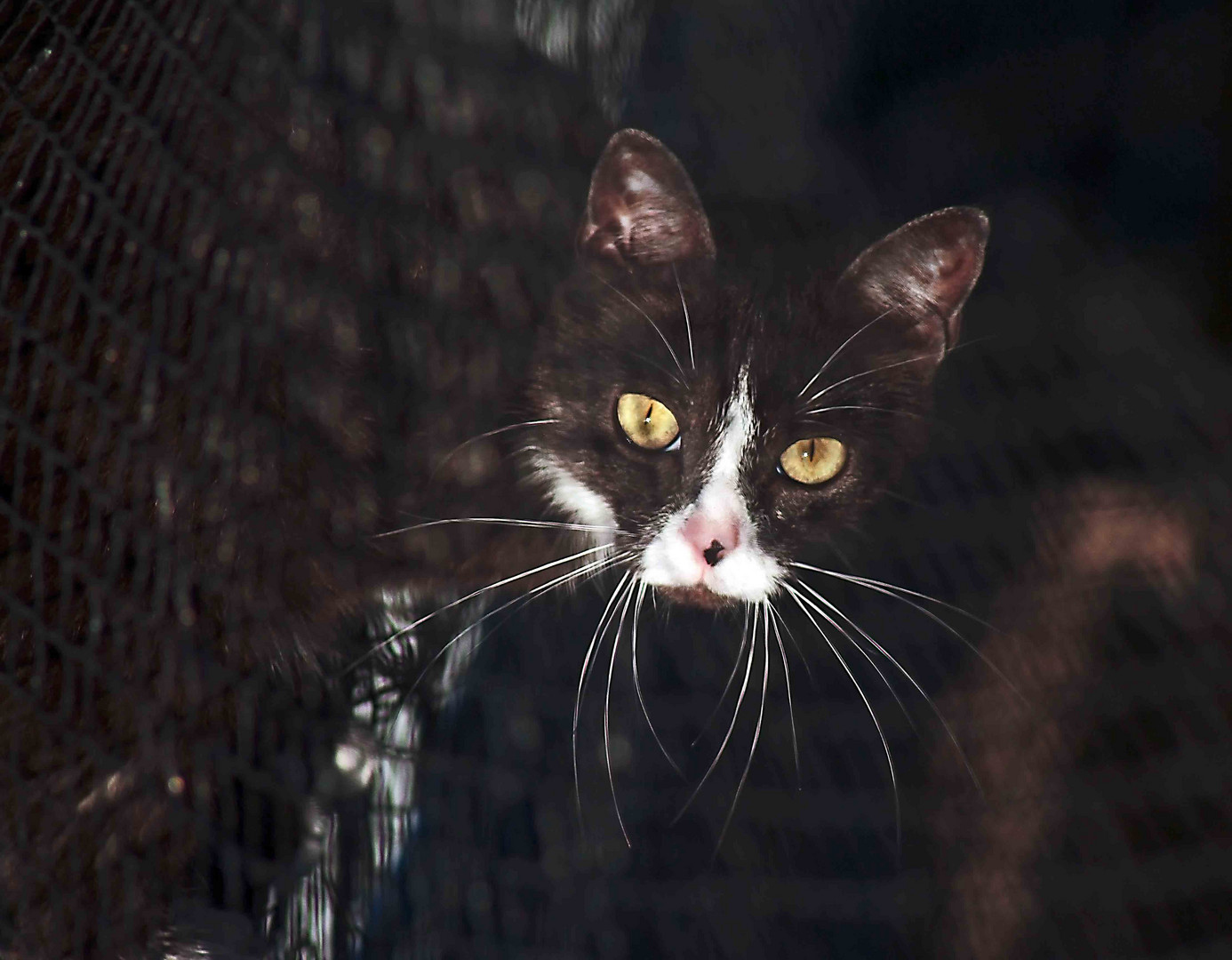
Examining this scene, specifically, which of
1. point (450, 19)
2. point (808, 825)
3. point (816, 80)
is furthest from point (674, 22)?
point (808, 825)

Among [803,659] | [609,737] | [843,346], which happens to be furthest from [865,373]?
[609,737]

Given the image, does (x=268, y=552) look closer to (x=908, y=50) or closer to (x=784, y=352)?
(x=784, y=352)

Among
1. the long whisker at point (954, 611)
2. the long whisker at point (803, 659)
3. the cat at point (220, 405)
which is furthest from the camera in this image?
the long whisker at point (803, 659)

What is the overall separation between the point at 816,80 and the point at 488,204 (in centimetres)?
30

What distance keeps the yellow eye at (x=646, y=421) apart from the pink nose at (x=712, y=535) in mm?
84

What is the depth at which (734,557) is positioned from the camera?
0.68 meters

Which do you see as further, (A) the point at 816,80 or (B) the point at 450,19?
(A) the point at 816,80

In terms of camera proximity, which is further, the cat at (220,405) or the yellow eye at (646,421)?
the yellow eye at (646,421)

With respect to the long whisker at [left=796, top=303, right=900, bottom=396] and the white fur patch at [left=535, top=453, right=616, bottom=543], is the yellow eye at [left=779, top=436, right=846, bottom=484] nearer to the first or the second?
the long whisker at [left=796, top=303, right=900, bottom=396]

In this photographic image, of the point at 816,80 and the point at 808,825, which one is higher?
the point at 816,80

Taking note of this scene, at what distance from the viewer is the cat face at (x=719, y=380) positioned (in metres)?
0.69

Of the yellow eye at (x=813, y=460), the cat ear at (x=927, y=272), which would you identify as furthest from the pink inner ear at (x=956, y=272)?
the yellow eye at (x=813, y=460)

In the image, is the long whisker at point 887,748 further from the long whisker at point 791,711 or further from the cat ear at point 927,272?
the cat ear at point 927,272

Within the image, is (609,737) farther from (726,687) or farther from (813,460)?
(813,460)
